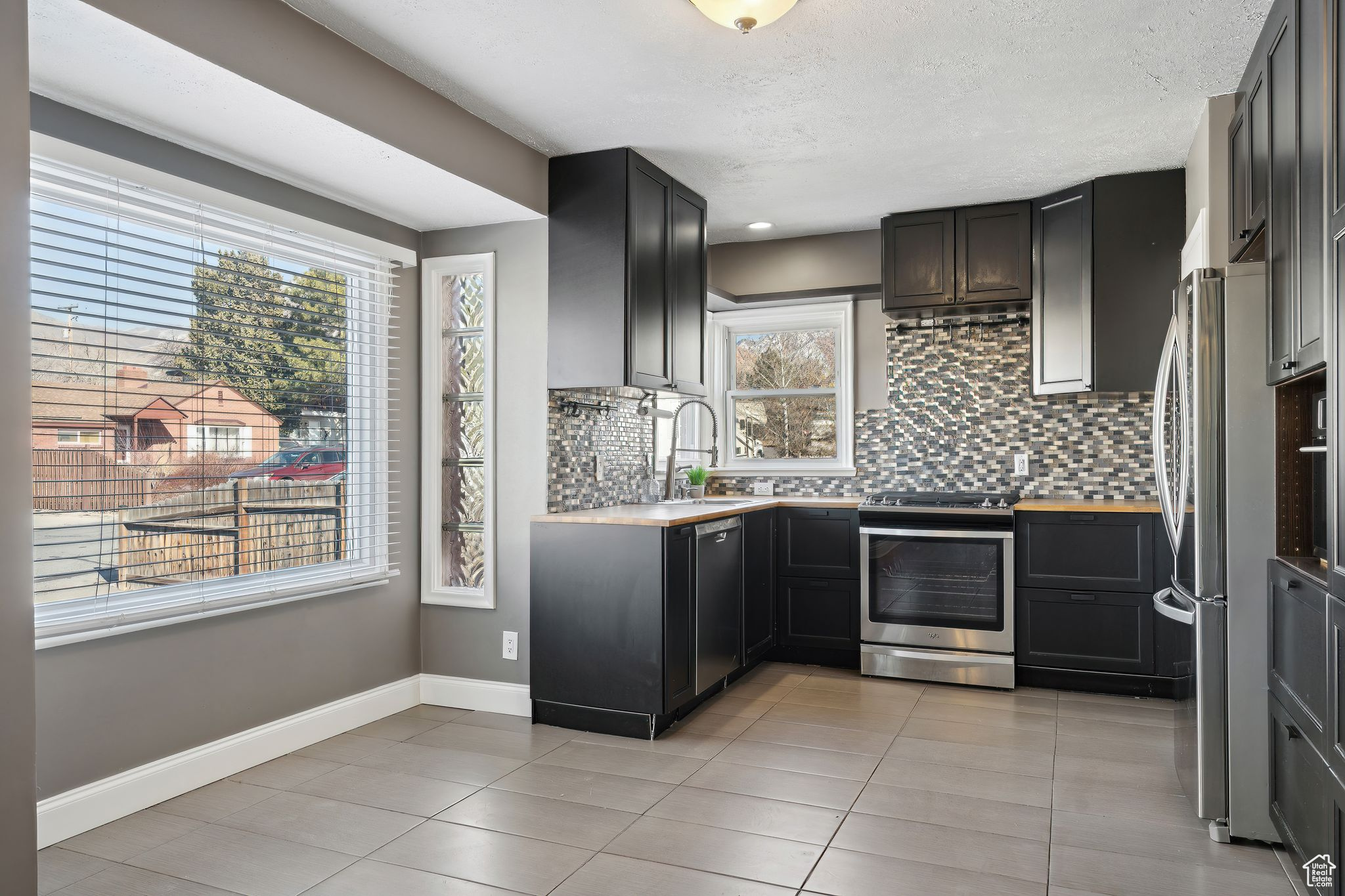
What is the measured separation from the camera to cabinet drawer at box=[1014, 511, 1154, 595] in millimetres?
4000

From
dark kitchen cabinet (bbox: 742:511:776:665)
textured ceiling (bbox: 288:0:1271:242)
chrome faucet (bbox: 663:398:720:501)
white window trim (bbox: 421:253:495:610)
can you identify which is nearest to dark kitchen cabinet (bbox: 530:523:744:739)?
white window trim (bbox: 421:253:495:610)

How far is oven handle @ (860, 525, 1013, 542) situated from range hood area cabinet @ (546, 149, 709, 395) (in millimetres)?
1424

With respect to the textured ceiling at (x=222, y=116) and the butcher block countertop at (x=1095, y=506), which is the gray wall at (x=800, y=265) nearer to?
the butcher block countertop at (x=1095, y=506)

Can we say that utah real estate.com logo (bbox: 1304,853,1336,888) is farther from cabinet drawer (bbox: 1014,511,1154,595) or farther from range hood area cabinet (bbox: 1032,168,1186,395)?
range hood area cabinet (bbox: 1032,168,1186,395)

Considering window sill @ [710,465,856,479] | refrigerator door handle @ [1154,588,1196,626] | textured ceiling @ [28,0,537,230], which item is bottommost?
refrigerator door handle @ [1154,588,1196,626]

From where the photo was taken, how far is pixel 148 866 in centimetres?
232

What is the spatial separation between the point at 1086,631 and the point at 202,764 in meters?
3.74

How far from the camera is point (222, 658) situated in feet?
9.85

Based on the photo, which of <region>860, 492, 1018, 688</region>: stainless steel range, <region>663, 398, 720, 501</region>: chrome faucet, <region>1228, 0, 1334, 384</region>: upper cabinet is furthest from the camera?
<region>663, 398, 720, 501</region>: chrome faucet

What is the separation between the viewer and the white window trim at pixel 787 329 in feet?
17.0

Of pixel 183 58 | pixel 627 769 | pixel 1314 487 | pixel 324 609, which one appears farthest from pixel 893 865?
pixel 183 58

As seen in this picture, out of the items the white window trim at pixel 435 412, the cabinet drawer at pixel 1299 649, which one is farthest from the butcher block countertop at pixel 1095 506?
the white window trim at pixel 435 412

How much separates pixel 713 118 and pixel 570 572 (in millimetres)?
1913

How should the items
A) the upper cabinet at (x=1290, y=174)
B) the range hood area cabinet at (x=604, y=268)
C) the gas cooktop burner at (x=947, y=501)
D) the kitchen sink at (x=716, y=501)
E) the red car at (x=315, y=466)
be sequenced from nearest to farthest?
the upper cabinet at (x=1290, y=174) < the red car at (x=315, y=466) < the range hood area cabinet at (x=604, y=268) < the gas cooktop burner at (x=947, y=501) < the kitchen sink at (x=716, y=501)
